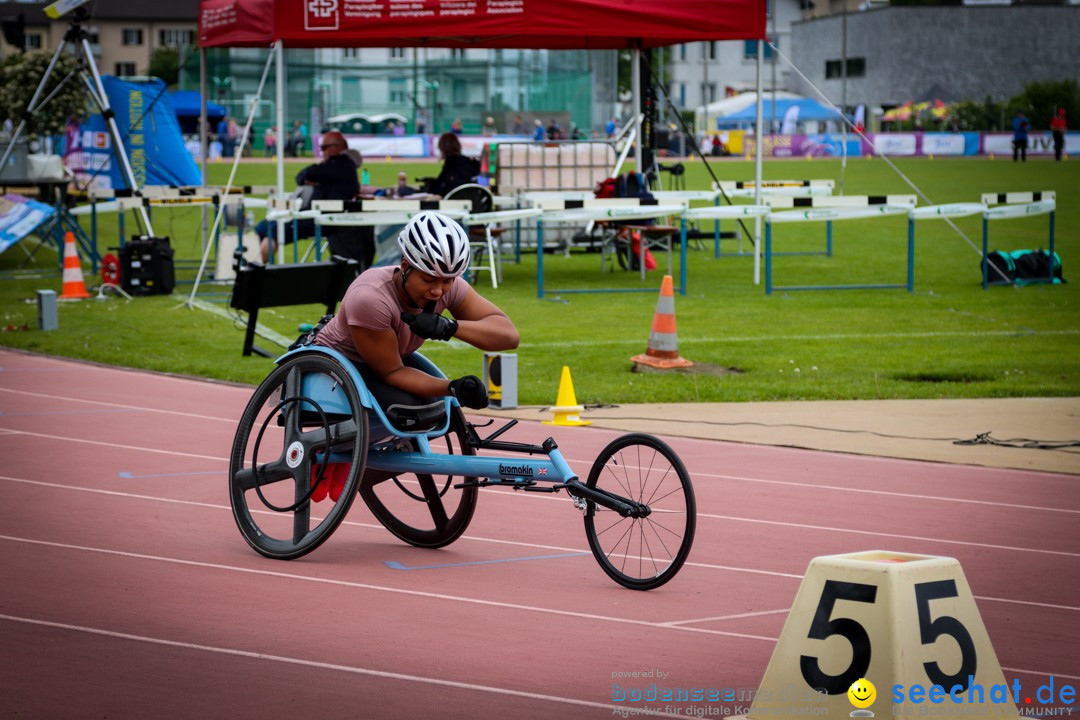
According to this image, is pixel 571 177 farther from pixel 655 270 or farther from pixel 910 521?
pixel 910 521

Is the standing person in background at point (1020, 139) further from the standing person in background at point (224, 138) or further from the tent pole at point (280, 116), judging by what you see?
the tent pole at point (280, 116)

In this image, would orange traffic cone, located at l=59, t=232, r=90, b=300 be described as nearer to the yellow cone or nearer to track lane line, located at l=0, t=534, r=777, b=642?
the yellow cone

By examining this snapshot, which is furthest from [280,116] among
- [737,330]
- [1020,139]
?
[1020,139]

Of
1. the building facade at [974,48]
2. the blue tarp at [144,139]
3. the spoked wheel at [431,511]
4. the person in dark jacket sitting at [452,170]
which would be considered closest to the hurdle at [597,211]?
the person in dark jacket sitting at [452,170]

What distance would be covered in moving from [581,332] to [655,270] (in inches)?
300

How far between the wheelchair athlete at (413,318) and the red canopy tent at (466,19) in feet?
40.0

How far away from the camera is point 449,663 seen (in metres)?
5.39

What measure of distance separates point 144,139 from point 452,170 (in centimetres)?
826

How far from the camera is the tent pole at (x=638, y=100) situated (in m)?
21.7

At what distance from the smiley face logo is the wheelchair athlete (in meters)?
2.47

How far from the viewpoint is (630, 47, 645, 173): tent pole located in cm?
2166

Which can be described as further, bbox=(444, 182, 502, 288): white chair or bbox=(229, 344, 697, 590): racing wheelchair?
bbox=(444, 182, 502, 288): white chair

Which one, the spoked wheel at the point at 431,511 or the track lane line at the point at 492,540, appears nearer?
the track lane line at the point at 492,540

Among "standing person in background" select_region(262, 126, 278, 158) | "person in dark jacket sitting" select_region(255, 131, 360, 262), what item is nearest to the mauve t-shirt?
"person in dark jacket sitting" select_region(255, 131, 360, 262)
